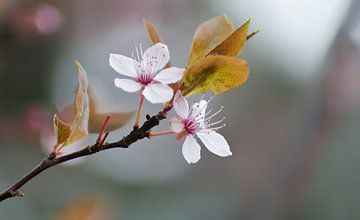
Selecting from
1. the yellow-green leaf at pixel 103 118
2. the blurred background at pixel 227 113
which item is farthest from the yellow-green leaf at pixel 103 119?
the blurred background at pixel 227 113

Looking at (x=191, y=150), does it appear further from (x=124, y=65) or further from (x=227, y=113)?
(x=227, y=113)

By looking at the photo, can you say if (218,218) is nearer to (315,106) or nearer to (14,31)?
(315,106)

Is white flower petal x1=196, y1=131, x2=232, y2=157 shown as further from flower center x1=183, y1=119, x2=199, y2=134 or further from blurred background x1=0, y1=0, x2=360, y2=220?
blurred background x1=0, y1=0, x2=360, y2=220

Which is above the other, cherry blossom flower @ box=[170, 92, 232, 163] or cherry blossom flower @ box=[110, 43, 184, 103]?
cherry blossom flower @ box=[110, 43, 184, 103]

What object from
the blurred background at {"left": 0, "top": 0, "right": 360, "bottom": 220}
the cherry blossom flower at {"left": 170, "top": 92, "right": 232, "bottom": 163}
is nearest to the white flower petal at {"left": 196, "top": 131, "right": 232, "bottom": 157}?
the cherry blossom flower at {"left": 170, "top": 92, "right": 232, "bottom": 163}

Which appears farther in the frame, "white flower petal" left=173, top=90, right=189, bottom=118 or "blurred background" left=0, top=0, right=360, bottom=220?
"blurred background" left=0, top=0, right=360, bottom=220

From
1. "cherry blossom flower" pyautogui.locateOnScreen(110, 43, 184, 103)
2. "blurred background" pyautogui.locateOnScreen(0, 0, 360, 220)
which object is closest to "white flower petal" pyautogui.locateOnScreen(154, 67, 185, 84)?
"cherry blossom flower" pyautogui.locateOnScreen(110, 43, 184, 103)

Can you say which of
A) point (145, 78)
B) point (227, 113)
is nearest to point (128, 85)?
point (145, 78)
